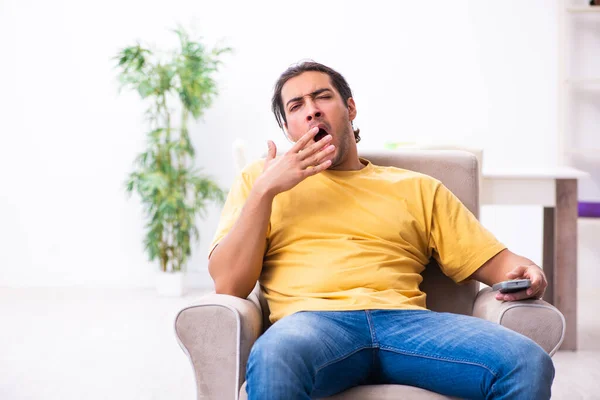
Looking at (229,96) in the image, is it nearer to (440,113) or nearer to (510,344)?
(440,113)

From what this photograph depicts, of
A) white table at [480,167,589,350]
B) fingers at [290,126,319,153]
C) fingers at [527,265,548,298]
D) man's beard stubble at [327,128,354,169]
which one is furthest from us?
white table at [480,167,589,350]

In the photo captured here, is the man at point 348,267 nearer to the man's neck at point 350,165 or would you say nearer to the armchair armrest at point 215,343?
the man's neck at point 350,165

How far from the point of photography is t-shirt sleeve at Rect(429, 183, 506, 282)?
1808 millimetres

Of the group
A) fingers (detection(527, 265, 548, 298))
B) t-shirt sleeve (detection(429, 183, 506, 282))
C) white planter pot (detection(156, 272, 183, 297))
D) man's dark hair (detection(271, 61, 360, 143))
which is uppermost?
man's dark hair (detection(271, 61, 360, 143))

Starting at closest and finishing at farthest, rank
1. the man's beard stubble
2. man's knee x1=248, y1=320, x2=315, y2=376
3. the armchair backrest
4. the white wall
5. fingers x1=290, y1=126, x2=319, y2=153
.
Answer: man's knee x1=248, y1=320, x2=315, y2=376 → fingers x1=290, y1=126, x2=319, y2=153 → the man's beard stubble → the armchair backrest → the white wall

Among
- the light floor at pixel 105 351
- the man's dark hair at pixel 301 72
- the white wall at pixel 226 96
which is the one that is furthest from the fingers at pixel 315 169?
the white wall at pixel 226 96

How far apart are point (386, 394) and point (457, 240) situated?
0.49 meters

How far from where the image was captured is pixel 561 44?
4430 mm

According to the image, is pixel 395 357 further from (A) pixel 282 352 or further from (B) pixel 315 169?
(B) pixel 315 169

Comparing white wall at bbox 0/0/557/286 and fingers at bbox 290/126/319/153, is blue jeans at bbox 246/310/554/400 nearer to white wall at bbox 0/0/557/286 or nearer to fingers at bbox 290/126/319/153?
fingers at bbox 290/126/319/153

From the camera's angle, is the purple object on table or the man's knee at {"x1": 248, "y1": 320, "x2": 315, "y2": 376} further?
the purple object on table

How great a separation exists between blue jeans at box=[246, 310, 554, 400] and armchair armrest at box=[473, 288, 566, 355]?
0.06m

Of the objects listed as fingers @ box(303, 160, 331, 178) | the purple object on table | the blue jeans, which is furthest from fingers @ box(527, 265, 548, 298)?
the purple object on table

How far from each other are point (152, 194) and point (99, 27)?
1.17 metres
